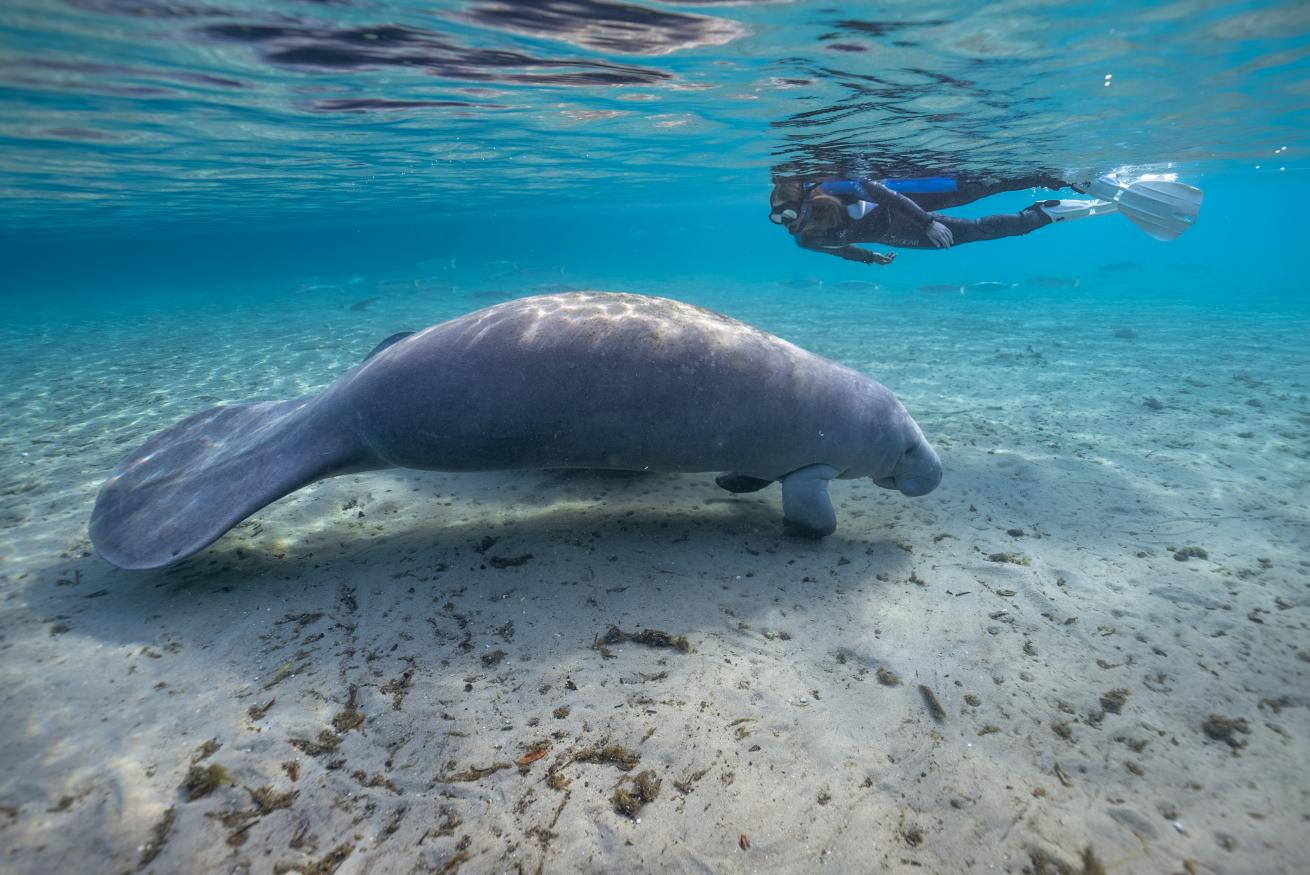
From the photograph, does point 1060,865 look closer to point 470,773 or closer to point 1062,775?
point 1062,775

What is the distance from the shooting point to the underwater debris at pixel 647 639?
3.07 metres

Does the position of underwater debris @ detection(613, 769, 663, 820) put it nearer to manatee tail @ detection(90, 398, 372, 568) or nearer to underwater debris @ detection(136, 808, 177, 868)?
underwater debris @ detection(136, 808, 177, 868)

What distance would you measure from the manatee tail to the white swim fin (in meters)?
13.7

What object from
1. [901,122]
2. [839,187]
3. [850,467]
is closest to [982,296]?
[901,122]

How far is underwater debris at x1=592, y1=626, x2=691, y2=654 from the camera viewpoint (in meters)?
3.07

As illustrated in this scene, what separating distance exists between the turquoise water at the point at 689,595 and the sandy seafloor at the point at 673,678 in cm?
2

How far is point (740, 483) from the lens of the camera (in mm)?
4699

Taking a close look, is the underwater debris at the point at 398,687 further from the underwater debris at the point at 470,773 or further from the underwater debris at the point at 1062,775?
the underwater debris at the point at 1062,775

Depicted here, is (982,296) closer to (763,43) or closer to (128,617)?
(763,43)

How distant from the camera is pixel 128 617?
3.29 meters

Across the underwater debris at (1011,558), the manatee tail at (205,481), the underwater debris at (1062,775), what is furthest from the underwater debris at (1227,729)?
the manatee tail at (205,481)

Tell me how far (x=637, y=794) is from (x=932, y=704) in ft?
4.88

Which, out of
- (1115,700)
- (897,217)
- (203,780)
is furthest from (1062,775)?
(897,217)

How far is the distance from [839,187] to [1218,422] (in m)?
6.18
